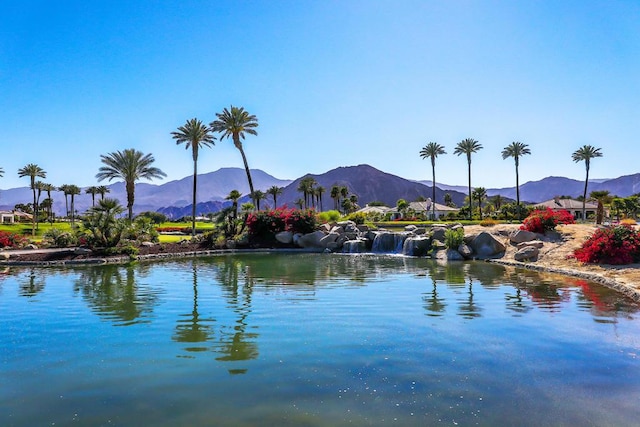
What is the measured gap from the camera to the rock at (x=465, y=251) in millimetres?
25031

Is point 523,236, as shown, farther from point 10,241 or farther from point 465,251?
point 10,241

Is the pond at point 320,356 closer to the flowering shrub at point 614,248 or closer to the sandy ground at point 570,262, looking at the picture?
the sandy ground at point 570,262

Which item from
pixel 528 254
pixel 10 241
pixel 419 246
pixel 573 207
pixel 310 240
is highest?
pixel 573 207

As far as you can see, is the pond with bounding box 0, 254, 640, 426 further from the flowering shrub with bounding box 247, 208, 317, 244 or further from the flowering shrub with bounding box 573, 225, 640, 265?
the flowering shrub with bounding box 247, 208, 317, 244

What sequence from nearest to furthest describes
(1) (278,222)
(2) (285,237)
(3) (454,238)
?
(3) (454,238) < (2) (285,237) < (1) (278,222)

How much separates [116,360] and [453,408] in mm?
5607

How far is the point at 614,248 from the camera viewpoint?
730 inches

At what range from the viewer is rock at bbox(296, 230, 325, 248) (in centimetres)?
3350

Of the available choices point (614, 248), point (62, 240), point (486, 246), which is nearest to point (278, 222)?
point (62, 240)

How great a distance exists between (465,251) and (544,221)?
204 inches

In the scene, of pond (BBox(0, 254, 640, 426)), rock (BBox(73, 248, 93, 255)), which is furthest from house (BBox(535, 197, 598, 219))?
pond (BBox(0, 254, 640, 426))

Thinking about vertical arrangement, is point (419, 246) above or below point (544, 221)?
below

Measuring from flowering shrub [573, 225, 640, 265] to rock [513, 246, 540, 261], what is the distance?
9.28 feet

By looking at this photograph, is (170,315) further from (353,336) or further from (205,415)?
(205,415)
